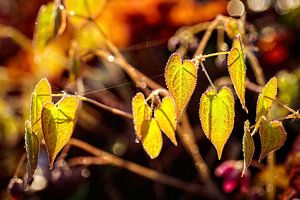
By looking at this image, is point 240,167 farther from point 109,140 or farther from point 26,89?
point 26,89

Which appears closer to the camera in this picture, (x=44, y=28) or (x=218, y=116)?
(x=218, y=116)

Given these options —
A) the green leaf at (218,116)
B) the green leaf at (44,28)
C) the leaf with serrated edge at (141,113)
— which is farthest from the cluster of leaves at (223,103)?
the green leaf at (44,28)

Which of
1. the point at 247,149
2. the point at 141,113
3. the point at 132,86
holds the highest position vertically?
the point at 132,86

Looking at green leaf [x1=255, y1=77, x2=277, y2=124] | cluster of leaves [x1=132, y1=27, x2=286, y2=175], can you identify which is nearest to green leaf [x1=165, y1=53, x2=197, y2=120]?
cluster of leaves [x1=132, y1=27, x2=286, y2=175]

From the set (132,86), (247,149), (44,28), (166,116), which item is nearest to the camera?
(247,149)

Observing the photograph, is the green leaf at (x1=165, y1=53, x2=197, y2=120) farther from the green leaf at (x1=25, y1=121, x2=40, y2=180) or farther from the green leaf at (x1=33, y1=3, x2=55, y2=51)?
the green leaf at (x1=33, y1=3, x2=55, y2=51)

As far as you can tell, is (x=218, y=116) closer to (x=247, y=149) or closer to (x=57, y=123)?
(x=247, y=149)

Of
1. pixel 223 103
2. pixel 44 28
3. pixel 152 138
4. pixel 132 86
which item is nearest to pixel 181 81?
pixel 223 103

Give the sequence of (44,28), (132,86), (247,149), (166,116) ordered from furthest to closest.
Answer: (132,86) → (44,28) → (166,116) → (247,149)
